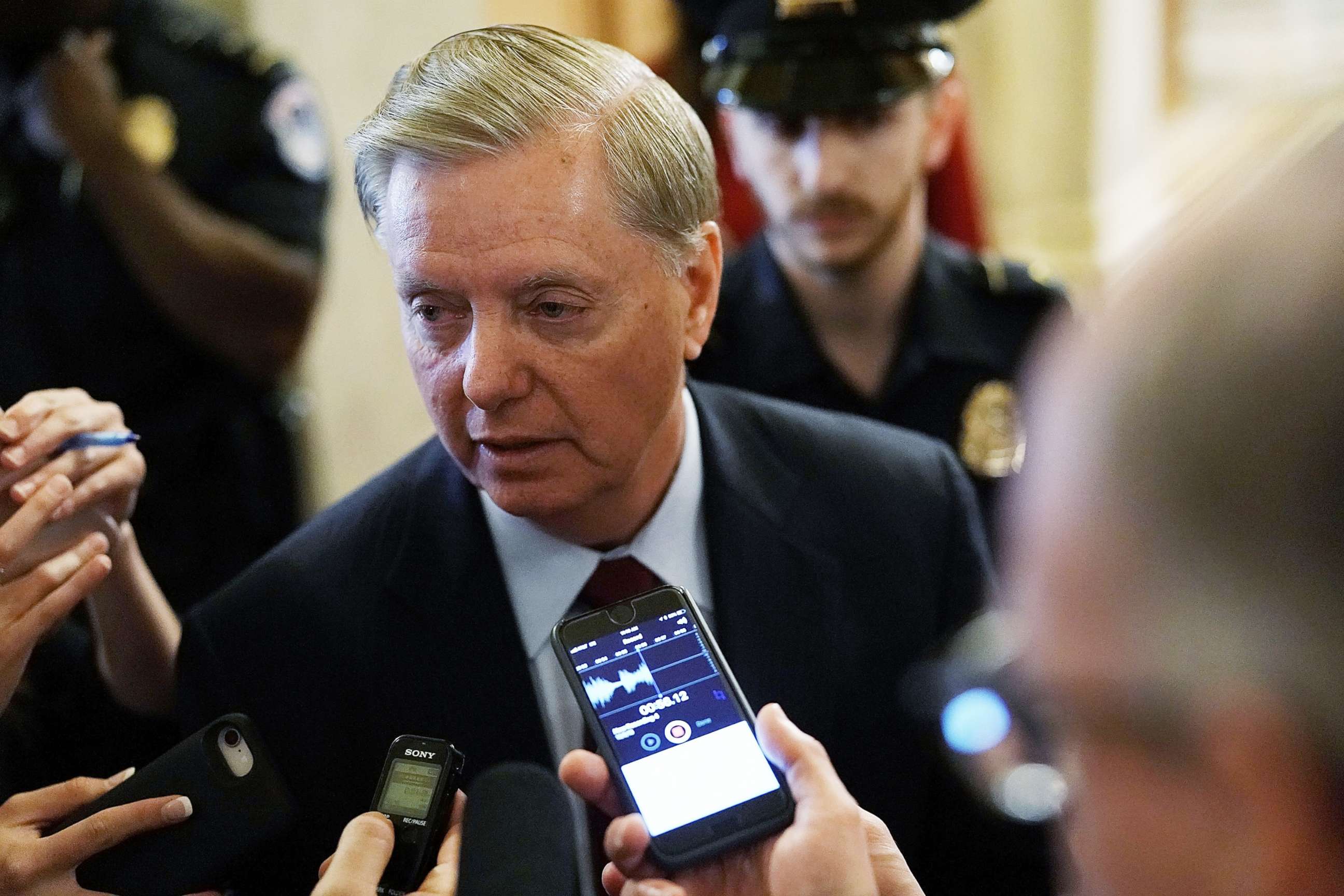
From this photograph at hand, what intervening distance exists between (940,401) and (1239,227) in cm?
155

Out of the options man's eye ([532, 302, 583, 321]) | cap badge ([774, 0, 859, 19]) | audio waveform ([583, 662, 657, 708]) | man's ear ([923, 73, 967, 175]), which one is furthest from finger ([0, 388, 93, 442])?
man's ear ([923, 73, 967, 175])

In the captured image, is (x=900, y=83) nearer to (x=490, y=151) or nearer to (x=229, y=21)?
(x=490, y=151)

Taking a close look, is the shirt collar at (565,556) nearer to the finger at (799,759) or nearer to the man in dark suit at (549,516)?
the man in dark suit at (549,516)

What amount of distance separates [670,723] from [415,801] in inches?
7.5

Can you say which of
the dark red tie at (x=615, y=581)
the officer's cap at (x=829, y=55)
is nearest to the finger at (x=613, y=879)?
the dark red tie at (x=615, y=581)

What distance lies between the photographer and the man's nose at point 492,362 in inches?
46.3

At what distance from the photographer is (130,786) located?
1079 mm

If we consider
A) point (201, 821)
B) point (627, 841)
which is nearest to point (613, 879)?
point (627, 841)

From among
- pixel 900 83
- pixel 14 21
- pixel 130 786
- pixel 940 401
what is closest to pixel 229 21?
pixel 14 21

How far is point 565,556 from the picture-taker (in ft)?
4.48

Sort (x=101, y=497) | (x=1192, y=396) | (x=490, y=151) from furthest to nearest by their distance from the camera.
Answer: (x=101, y=497) → (x=490, y=151) → (x=1192, y=396)

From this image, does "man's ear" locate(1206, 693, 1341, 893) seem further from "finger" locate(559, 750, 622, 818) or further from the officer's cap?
the officer's cap

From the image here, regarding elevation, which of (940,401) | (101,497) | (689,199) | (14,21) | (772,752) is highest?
(14,21)

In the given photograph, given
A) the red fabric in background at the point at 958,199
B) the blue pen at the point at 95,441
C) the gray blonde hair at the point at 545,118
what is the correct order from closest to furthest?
the gray blonde hair at the point at 545,118, the blue pen at the point at 95,441, the red fabric in background at the point at 958,199
